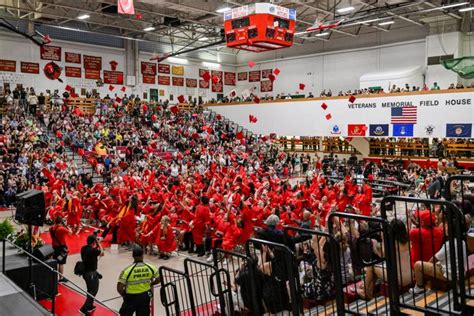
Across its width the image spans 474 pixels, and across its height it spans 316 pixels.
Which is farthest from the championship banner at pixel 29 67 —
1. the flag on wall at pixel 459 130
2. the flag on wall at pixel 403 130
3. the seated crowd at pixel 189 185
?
the flag on wall at pixel 459 130

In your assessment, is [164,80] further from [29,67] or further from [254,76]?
[29,67]

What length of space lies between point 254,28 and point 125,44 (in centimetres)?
2067

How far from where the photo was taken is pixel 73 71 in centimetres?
2962

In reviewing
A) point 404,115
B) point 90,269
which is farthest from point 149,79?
point 90,269

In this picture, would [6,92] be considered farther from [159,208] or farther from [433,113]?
[433,113]

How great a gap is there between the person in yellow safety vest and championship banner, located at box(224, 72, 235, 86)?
112ft

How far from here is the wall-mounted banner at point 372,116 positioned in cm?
2211

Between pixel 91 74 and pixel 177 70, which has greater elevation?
pixel 177 70

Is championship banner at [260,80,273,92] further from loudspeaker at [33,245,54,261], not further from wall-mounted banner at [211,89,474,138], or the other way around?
loudspeaker at [33,245,54,261]

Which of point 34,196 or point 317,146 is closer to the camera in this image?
point 34,196

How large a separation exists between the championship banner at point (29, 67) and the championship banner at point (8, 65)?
507 mm

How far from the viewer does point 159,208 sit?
10.6m

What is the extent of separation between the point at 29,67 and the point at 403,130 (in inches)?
893

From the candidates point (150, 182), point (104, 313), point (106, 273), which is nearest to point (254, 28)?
point (150, 182)
